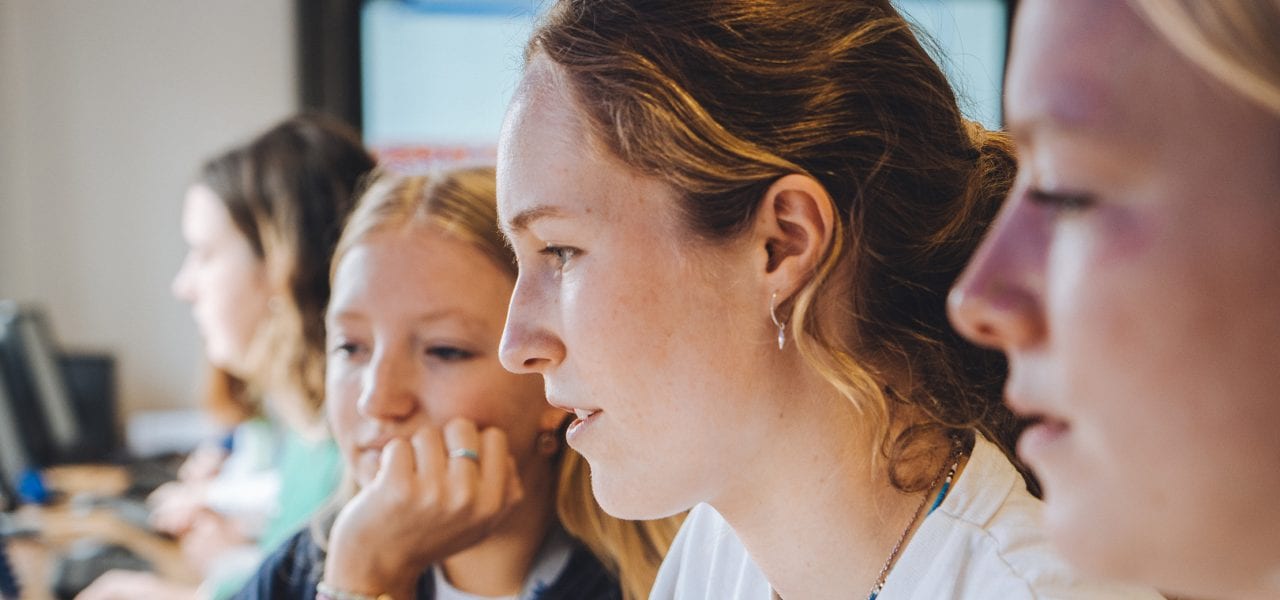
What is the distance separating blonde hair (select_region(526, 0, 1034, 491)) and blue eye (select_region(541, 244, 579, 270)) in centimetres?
8

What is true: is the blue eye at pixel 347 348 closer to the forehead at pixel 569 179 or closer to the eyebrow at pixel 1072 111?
the forehead at pixel 569 179

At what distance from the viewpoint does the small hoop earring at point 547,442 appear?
4.46ft

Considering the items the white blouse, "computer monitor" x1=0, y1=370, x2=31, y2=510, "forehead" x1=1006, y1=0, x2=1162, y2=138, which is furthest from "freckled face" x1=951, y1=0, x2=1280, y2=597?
"computer monitor" x1=0, y1=370, x2=31, y2=510

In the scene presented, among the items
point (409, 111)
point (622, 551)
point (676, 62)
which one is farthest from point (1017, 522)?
point (409, 111)

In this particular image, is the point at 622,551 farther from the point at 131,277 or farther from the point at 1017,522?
the point at 131,277

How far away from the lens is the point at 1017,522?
2.67ft

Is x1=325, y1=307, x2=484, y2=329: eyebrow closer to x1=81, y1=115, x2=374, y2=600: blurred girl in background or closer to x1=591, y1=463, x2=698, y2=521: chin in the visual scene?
x1=591, y1=463, x2=698, y2=521: chin

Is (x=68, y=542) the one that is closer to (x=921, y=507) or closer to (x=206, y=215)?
(x=206, y=215)

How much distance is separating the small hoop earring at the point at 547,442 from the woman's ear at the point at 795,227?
552 mm

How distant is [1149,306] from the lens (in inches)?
16.8

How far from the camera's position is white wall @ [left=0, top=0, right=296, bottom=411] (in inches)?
154

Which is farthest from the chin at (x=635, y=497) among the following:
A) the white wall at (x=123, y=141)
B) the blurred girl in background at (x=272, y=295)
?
the white wall at (x=123, y=141)

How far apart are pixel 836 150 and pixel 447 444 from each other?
1.99 feet

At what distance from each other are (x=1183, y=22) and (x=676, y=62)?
19.2 inches
